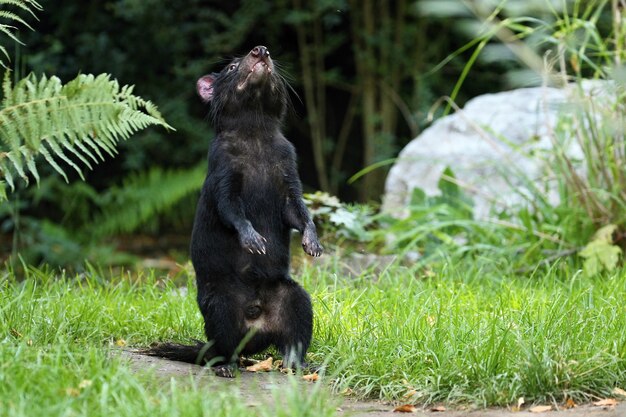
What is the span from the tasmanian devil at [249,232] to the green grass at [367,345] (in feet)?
0.89

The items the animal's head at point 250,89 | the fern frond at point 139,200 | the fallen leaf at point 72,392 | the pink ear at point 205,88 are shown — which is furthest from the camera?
the fern frond at point 139,200

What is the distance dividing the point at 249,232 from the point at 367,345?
0.63m

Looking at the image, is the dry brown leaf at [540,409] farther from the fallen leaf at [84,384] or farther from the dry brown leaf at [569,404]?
the fallen leaf at [84,384]

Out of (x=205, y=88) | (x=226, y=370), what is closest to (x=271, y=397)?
(x=226, y=370)

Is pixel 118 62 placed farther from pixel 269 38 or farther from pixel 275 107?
pixel 275 107

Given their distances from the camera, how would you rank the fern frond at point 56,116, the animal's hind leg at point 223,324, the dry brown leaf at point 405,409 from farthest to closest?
the animal's hind leg at point 223,324 < the fern frond at point 56,116 < the dry brown leaf at point 405,409

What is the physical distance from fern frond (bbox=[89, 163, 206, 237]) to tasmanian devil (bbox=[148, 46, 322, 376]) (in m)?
3.88

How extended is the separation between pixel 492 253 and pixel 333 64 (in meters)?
5.04

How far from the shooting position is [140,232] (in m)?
9.45

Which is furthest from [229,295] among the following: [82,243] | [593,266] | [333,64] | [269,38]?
[333,64]

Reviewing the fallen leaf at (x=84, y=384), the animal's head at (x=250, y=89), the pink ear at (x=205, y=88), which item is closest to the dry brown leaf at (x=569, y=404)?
the fallen leaf at (x=84, y=384)

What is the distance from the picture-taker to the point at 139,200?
791 centimetres

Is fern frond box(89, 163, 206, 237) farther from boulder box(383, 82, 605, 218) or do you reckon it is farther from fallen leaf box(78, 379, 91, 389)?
fallen leaf box(78, 379, 91, 389)

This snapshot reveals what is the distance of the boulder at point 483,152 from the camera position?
6.59 meters
